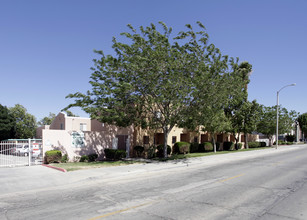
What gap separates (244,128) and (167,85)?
63.7 ft

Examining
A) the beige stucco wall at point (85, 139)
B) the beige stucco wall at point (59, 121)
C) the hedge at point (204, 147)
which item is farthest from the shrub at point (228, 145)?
the beige stucco wall at point (59, 121)

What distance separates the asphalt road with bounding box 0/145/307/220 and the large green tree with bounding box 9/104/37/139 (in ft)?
110

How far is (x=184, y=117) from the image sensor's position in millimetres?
18219

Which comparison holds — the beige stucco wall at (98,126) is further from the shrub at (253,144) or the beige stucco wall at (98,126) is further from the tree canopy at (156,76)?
the shrub at (253,144)

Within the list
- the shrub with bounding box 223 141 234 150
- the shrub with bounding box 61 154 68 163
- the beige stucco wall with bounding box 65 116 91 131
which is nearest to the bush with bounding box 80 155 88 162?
the shrub with bounding box 61 154 68 163

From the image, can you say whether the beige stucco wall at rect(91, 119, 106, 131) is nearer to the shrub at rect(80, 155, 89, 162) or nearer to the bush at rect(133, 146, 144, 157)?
the bush at rect(133, 146, 144, 157)

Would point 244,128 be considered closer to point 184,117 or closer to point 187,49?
point 184,117

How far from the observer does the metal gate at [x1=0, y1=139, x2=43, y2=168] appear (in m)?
14.9

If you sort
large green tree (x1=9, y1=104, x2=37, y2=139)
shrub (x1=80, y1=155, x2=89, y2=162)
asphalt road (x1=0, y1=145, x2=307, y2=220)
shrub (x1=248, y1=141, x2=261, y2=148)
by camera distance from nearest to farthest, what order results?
asphalt road (x1=0, y1=145, x2=307, y2=220), shrub (x1=80, y1=155, x2=89, y2=162), shrub (x1=248, y1=141, x2=261, y2=148), large green tree (x1=9, y1=104, x2=37, y2=139)

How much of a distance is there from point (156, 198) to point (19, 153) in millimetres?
13614

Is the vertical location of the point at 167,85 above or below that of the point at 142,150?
above

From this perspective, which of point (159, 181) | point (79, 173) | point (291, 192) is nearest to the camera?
point (291, 192)

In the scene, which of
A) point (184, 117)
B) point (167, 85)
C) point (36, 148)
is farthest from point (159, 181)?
point (36, 148)

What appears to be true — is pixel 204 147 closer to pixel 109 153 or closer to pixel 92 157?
pixel 109 153
